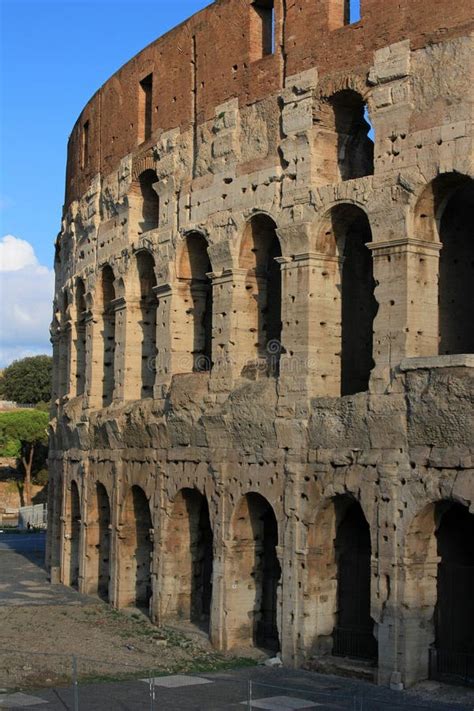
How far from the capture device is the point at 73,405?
2722 centimetres

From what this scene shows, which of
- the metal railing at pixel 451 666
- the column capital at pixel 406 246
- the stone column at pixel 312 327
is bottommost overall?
the metal railing at pixel 451 666

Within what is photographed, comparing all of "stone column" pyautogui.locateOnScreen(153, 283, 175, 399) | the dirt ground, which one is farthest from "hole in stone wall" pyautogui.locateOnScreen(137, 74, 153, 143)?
the dirt ground

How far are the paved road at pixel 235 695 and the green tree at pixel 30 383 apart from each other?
60783 mm

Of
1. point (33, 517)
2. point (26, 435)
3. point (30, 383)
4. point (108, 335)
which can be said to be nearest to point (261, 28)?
point (108, 335)

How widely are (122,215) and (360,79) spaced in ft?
29.2

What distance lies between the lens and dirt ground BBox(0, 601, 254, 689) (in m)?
16.6

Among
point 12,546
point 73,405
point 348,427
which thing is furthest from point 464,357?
point 12,546

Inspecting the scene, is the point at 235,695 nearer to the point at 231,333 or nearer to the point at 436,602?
the point at 436,602

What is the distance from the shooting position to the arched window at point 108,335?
86.7ft

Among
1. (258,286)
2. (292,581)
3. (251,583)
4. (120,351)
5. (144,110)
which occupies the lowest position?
(251,583)

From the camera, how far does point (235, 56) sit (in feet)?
66.7

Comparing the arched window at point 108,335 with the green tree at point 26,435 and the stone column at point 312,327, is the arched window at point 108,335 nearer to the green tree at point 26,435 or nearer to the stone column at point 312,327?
the stone column at point 312,327

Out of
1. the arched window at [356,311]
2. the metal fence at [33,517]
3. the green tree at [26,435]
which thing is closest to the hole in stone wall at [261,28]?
the arched window at [356,311]

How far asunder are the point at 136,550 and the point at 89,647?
4.75 m
